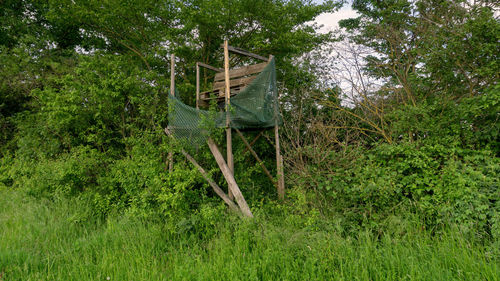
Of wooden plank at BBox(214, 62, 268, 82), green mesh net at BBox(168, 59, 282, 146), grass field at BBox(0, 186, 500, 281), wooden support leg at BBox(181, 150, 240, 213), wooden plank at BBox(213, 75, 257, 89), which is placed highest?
wooden plank at BBox(214, 62, 268, 82)

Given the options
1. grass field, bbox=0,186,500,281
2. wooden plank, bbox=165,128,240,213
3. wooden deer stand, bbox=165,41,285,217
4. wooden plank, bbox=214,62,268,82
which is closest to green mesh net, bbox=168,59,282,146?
wooden deer stand, bbox=165,41,285,217

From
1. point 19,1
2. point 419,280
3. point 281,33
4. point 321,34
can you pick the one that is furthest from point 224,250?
point 19,1

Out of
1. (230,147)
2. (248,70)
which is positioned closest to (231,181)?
(230,147)

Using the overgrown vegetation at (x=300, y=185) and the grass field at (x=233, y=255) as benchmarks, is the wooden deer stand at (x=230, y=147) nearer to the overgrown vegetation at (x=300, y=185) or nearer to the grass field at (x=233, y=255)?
the overgrown vegetation at (x=300, y=185)

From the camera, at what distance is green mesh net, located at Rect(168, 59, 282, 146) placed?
203 inches

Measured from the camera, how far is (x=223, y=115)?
5.34 meters

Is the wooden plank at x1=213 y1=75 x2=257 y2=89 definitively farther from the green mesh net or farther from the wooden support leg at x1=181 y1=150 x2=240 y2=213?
the wooden support leg at x1=181 y1=150 x2=240 y2=213

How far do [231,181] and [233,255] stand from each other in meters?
1.66

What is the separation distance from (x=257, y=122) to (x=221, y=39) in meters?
5.76

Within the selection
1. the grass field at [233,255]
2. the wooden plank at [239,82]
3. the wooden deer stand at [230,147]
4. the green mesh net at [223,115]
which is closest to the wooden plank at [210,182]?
the wooden deer stand at [230,147]

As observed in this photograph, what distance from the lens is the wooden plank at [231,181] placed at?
4680 mm

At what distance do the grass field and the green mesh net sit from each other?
1.85 meters

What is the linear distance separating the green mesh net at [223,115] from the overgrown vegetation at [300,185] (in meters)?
0.38

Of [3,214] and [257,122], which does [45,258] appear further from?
[257,122]
